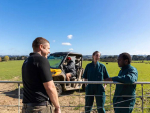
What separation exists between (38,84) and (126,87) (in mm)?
1610

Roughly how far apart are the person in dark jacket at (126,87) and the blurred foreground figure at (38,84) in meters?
1.28

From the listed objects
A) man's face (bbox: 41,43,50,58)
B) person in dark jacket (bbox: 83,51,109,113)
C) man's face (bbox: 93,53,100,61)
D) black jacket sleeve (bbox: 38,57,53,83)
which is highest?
man's face (bbox: 41,43,50,58)

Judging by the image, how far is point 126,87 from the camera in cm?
210

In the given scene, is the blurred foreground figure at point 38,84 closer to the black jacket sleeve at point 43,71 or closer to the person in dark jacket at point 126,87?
the black jacket sleeve at point 43,71

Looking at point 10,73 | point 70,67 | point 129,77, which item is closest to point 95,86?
point 129,77

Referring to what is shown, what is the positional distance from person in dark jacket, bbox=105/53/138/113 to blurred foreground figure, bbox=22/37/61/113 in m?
1.28

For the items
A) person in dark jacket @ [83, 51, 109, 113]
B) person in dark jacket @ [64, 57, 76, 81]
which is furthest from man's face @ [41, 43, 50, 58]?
person in dark jacket @ [64, 57, 76, 81]

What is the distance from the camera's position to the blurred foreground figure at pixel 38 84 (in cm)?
130

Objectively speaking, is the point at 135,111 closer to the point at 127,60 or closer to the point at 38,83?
the point at 127,60

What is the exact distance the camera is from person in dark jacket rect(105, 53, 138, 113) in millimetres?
2014

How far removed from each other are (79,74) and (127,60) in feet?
14.9

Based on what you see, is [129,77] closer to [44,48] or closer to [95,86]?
[95,86]

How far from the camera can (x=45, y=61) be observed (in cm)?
133

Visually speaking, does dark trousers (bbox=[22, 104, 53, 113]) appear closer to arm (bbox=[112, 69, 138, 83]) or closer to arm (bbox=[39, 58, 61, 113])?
arm (bbox=[39, 58, 61, 113])
